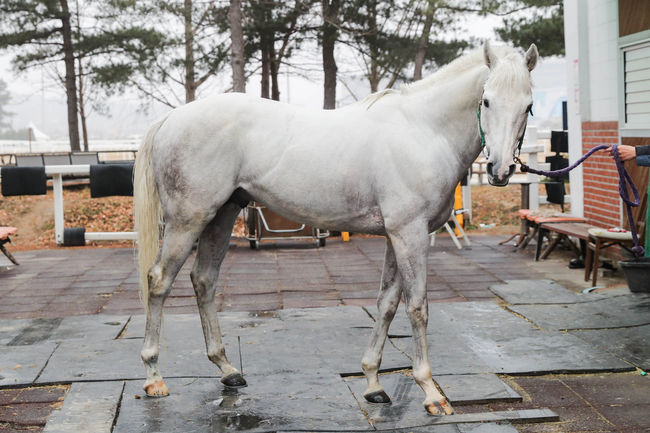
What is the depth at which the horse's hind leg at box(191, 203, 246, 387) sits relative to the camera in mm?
4363

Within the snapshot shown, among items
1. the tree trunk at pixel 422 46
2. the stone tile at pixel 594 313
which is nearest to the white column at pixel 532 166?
the stone tile at pixel 594 313

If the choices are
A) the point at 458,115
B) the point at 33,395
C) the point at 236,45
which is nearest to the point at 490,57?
the point at 458,115

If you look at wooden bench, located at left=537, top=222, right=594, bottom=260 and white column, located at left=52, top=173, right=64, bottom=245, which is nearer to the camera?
wooden bench, located at left=537, top=222, right=594, bottom=260

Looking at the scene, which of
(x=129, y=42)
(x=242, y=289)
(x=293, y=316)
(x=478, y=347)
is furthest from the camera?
(x=129, y=42)

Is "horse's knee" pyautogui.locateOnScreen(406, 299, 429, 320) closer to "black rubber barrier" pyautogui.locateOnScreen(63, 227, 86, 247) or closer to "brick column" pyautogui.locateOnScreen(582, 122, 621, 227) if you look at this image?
"brick column" pyautogui.locateOnScreen(582, 122, 621, 227)

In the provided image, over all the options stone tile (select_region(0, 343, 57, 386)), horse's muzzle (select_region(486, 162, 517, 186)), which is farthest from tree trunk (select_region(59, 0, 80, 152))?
horse's muzzle (select_region(486, 162, 517, 186))

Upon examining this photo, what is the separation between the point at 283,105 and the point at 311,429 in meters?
1.80

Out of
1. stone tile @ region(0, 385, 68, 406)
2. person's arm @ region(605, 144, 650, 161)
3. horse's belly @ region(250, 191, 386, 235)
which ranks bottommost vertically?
stone tile @ region(0, 385, 68, 406)

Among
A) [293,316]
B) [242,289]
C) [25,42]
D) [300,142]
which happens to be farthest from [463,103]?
[25,42]

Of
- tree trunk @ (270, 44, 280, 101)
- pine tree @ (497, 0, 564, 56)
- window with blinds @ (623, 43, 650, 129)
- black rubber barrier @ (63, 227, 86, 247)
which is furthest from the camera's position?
tree trunk @ (270, 44, 280, 101)

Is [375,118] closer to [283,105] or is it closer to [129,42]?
[283,105]

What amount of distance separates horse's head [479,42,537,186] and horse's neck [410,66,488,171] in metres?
0.25

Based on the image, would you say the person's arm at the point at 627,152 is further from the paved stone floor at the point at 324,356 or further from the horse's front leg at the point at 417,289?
the horse's front leg at the point at 417,289

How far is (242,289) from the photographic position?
24.0 feet
